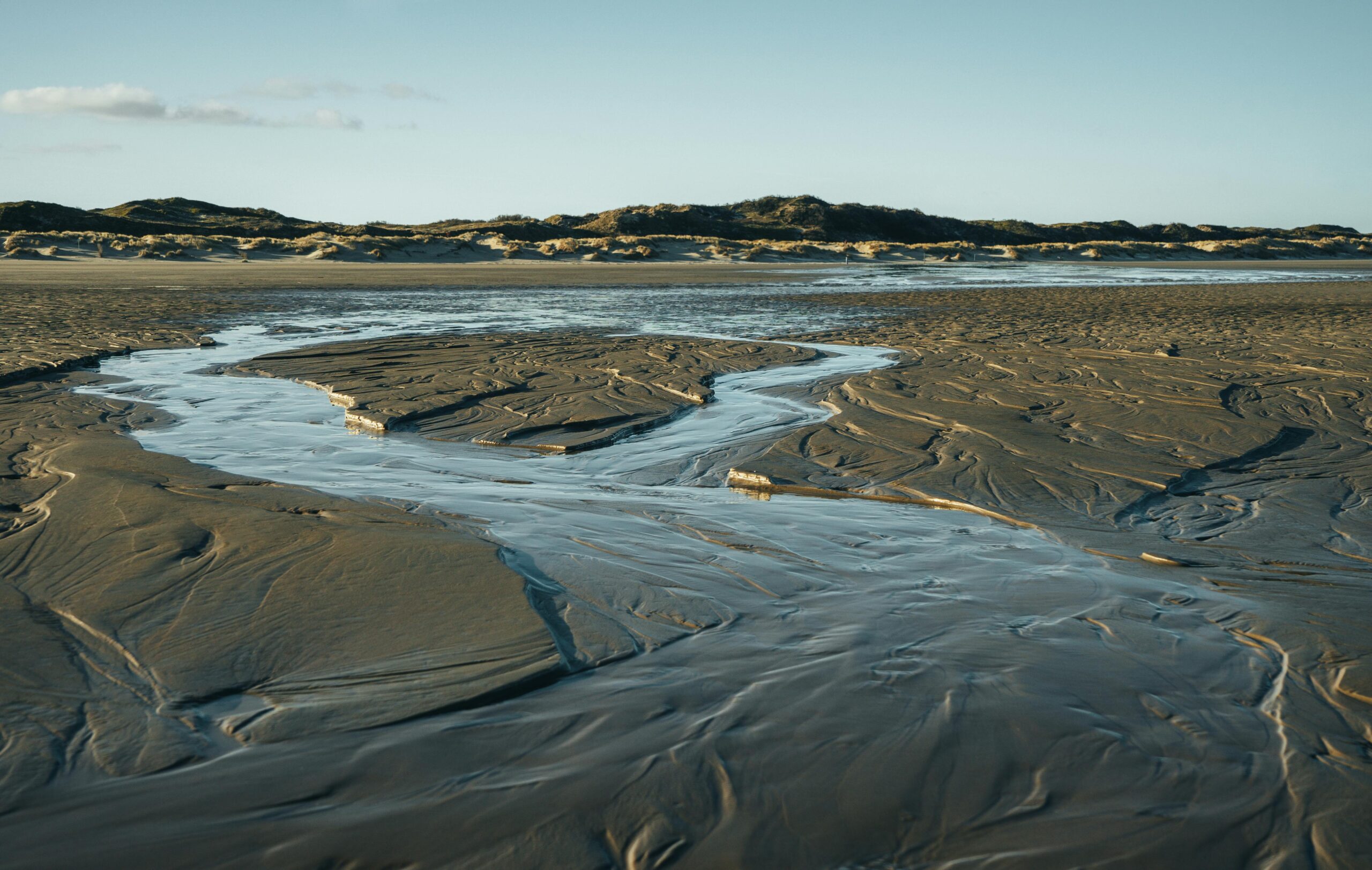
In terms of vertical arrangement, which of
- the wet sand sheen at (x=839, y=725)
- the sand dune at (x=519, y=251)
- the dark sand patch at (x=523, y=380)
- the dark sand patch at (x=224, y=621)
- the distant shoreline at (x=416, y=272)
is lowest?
the wet sand sheen at (x=839, y=725)

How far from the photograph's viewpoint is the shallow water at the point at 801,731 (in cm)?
201

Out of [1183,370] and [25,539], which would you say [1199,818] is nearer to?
[25,539]

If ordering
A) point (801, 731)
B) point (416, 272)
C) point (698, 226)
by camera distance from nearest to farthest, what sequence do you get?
point (801, 731) < point (416, 272) < point (698, 226)

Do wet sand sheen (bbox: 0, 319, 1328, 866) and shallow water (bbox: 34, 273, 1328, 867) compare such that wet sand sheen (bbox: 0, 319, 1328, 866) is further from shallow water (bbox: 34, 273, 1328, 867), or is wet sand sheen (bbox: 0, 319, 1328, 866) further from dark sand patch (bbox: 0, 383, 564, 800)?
dark sand patch (bbox: 0, 383, 564, 800)

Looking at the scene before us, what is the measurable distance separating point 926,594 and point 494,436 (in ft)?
11.3

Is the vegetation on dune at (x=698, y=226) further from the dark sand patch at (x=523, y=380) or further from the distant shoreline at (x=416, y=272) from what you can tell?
the dark sand patch at (x=523, y=380)

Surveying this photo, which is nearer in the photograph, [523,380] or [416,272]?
[523,380]

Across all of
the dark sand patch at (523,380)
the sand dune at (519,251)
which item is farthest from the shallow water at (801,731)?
the sand dune at (519,251)

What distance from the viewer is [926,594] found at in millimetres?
3375

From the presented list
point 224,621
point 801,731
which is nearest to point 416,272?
Answer: point 224,621

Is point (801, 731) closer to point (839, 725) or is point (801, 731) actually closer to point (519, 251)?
point (839, 725)

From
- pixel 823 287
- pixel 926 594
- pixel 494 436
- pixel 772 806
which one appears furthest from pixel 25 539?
pixel 823 287

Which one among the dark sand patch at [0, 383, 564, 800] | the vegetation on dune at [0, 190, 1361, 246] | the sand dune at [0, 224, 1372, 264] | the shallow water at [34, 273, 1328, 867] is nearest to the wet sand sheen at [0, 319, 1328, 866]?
the shallow water at [34, 273, 1328, 867]

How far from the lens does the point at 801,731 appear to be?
2428 millimetres
